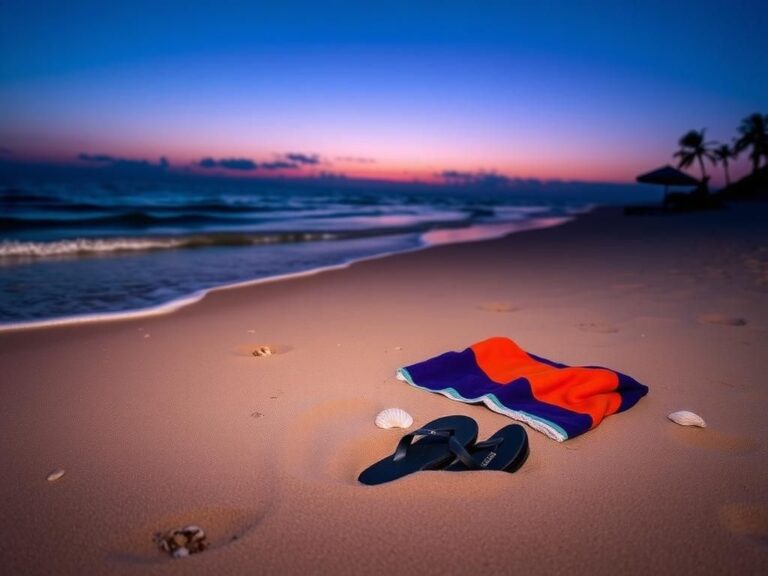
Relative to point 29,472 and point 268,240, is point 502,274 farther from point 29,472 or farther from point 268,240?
point 268,240

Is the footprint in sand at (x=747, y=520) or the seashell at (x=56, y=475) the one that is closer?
the footprint in sand at (x=747, y=520)

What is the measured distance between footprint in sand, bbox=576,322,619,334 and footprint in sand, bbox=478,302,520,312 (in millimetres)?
795

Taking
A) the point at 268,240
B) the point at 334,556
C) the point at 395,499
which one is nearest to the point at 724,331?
the point at 395,499

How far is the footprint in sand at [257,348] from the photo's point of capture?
336cm

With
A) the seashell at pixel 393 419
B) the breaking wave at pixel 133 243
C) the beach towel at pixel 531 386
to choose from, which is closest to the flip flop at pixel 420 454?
the seashell at pixel 393 419

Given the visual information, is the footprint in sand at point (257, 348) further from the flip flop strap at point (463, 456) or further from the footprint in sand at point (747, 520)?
the footprint in sand at point (747, 520)

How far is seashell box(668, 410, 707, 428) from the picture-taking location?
2172 millimetres

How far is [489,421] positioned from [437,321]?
78.5 inches

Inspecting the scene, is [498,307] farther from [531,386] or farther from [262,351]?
[262,351]

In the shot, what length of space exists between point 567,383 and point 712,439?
27.5 inches

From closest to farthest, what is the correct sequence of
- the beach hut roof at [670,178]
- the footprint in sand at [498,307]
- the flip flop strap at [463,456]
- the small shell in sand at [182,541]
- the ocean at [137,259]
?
the small shell in sand at [182,541], the flip flop strap at [463,456], the footprint in sand at [498,307], the ocean at [137,259], the beach hut roof at [670,178]

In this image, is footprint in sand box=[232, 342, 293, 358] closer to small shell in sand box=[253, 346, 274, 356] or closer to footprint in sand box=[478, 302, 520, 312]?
small shell in sand box=[253, 346, 274, 356]

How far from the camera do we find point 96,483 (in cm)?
179

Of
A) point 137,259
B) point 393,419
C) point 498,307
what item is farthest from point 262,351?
point 137,259
